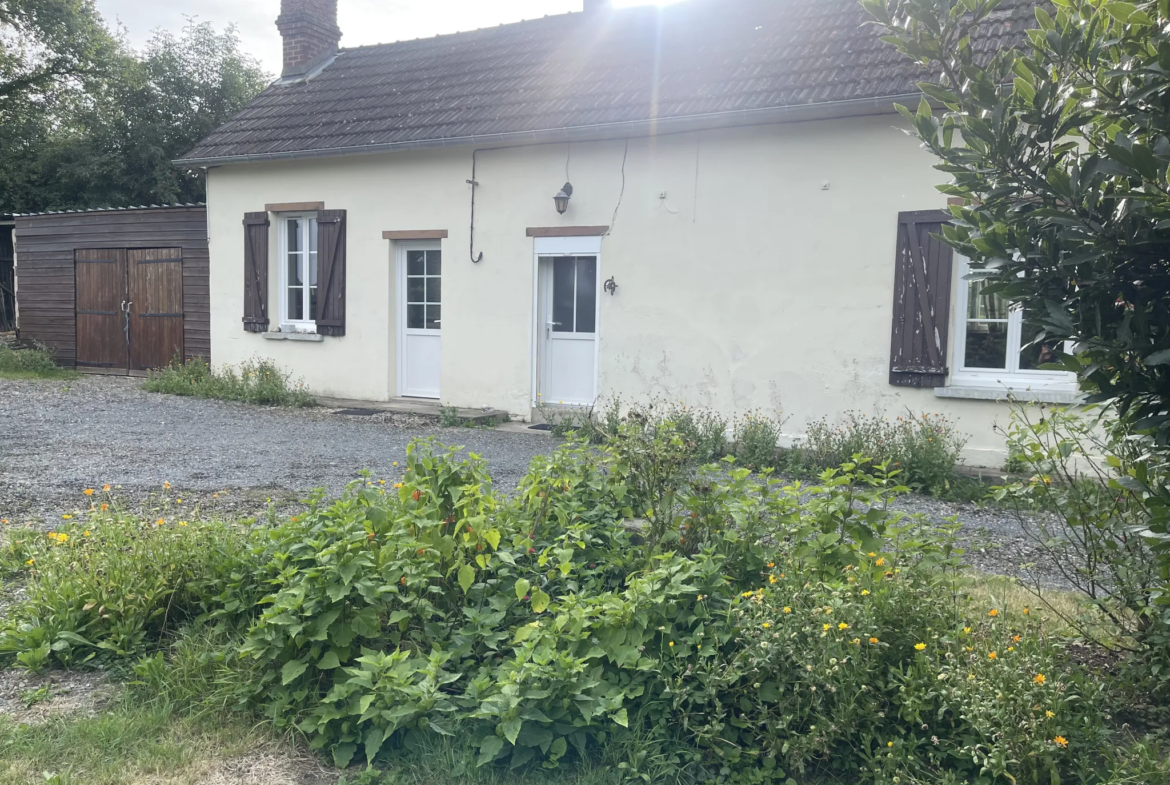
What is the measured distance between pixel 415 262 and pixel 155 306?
5.29 metres

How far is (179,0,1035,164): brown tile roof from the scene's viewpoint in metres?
8.80

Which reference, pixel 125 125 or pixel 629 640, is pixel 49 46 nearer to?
pixel 125 125

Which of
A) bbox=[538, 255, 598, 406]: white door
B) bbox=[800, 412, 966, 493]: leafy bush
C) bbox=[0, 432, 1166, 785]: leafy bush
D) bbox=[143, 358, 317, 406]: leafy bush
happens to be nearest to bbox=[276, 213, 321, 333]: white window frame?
bbox=[143, 358, 317, 406]: leafy bush

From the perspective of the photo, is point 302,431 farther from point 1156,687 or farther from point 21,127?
point 21,127

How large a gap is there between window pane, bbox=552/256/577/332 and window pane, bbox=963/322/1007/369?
14.2 feet

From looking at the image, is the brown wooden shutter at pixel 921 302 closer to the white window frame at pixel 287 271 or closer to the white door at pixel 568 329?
the white door at pixel 568 329

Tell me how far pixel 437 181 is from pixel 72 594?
805 cm

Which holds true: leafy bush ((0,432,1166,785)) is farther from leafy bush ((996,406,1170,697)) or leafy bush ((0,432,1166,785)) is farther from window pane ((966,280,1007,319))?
window pane ((966,280,1007,319))

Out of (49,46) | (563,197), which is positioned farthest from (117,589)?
(49,46)

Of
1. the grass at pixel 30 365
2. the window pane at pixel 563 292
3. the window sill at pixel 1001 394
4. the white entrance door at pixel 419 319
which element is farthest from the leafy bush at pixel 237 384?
the window sill at pixel 1001 394

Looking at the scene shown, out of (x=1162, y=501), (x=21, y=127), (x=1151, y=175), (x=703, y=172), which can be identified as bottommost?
(x=1162, y=501)

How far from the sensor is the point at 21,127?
26.2m

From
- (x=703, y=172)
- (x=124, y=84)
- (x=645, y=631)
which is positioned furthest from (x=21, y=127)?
(x=645, y=631)

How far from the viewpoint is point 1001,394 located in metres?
7.93
